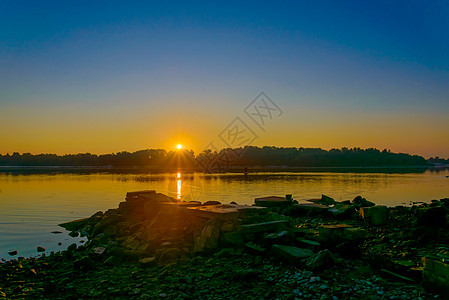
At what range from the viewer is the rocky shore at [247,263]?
646 cm

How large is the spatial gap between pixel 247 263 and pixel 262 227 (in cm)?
192

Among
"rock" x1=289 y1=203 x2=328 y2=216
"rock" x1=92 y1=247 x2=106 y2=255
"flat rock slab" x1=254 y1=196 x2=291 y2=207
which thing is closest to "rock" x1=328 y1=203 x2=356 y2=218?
"rock" x1=289 y1=203 x2=328 y2=216

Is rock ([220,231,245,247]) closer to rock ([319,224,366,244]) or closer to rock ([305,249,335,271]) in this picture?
rock ([319,224,366,244])

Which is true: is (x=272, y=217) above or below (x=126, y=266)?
above

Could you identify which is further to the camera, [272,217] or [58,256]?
[272,217]

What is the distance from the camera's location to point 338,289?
625 cm

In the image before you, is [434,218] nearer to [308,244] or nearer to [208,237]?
Answer: [308,244]

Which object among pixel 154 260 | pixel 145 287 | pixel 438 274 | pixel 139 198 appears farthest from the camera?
pixel 139 198

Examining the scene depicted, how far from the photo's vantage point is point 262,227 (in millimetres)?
9906

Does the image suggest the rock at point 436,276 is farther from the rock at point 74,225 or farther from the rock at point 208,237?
the rock at point 74,225

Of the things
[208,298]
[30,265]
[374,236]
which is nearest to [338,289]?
[208,298]

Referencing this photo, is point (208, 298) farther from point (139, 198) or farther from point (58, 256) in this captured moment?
point (139, 198)

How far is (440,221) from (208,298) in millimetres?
8034

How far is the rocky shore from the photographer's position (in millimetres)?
6465
